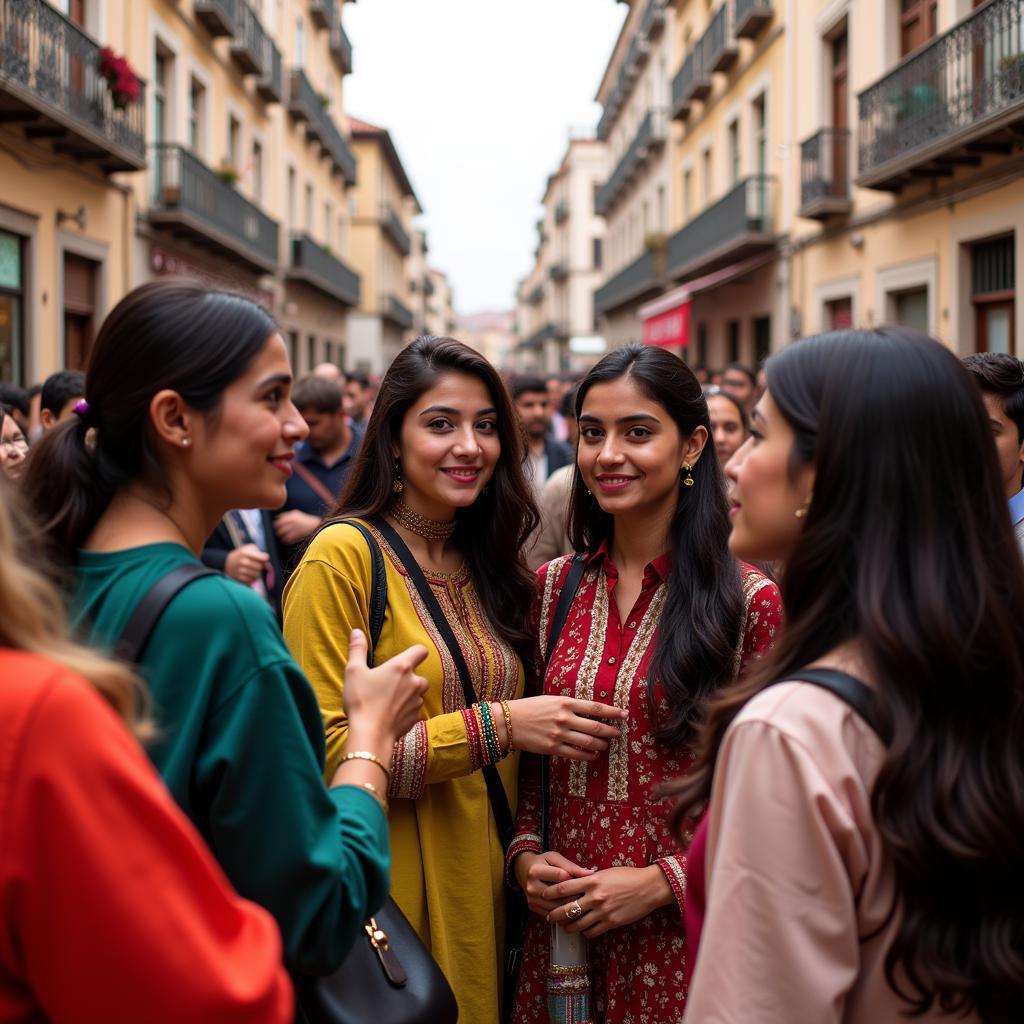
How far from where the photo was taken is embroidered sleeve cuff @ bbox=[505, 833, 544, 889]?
271 cm

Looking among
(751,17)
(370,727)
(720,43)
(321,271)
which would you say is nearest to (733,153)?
(720,43)

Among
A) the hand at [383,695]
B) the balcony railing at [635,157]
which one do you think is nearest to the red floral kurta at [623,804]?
the hand at [383,695]

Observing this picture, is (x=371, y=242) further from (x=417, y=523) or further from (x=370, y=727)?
(x=370, y=727)

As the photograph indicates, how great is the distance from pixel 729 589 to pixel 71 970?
6.12 feet

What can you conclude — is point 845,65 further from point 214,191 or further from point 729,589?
point 729,589

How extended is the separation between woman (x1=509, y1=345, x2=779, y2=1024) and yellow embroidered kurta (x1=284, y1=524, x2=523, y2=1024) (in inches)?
4.1

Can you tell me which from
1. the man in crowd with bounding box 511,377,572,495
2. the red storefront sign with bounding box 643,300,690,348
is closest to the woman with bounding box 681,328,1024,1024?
the man in crowd with bounding box 511,377,572,495

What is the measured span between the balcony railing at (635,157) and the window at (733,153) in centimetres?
625

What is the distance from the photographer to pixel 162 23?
1596cm

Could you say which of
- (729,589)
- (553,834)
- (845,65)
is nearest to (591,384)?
(729,589)

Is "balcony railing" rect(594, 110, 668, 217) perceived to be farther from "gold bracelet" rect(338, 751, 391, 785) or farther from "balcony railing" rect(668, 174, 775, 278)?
"gold bracelet" rect(338, 751, 391, 785)

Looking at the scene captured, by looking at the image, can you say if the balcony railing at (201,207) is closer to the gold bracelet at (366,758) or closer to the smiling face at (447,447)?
the smiling face at (447,447)

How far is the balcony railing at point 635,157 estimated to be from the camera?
27906 millimetres

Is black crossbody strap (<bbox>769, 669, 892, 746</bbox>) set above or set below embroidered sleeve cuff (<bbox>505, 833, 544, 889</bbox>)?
above
